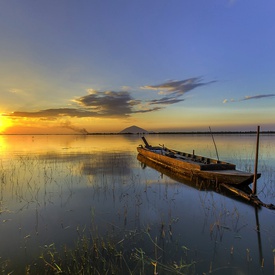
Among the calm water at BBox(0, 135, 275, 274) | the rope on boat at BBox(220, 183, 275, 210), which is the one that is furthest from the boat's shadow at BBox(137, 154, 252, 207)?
the calm water at BBox(0, 135, 275, 274)

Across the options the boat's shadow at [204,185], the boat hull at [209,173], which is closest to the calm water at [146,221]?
the boat's shadow at [204,185]

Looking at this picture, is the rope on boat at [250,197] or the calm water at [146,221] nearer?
the calm water at [146,221]

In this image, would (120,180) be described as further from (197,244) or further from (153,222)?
(197,244)

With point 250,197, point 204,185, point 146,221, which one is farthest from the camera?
point 204,185

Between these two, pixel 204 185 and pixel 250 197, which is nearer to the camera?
pixel 250 197

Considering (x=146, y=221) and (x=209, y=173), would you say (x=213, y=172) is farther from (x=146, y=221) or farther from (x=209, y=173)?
(x=146, y=221)

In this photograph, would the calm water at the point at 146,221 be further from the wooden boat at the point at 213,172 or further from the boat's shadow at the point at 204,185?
the wooden boat at the point at 213,172

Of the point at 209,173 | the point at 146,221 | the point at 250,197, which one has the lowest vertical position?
the point at 146,221

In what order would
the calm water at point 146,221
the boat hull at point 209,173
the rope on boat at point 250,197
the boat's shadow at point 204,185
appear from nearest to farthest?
the calm water at point 146,221
the rope on boat at point 250,197
the boat's shadow at point 204,185
the boat hull at point 209,173

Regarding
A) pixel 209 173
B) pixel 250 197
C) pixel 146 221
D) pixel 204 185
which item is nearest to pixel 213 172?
pixel 209 173

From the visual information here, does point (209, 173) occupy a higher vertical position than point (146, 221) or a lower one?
higher

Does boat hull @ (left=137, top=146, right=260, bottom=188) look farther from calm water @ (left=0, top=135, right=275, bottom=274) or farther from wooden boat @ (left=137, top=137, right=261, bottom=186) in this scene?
calm water @ (left=0, top=135, right=275, bottom=274)

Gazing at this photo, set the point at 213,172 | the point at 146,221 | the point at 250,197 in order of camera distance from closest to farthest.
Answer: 1. the point at 146,221
2. the point at 250,197
3. the point at 213,172

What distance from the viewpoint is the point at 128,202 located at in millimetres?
10117
